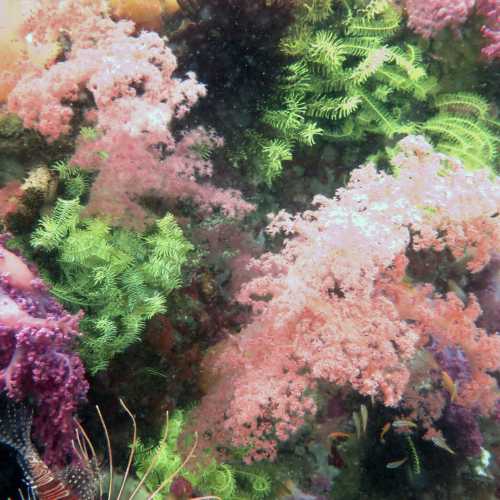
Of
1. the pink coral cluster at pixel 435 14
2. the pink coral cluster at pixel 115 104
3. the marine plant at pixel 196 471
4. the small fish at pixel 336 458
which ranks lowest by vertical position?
the marine plant at pixel 196 471

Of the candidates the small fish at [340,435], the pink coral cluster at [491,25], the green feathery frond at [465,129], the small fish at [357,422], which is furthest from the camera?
the green feathery frond at [465,129]

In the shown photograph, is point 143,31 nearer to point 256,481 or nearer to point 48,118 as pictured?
point 48,118

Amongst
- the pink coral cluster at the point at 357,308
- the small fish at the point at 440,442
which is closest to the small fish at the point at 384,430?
the small fish at the point at 440,442

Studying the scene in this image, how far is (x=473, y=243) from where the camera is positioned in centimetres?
377

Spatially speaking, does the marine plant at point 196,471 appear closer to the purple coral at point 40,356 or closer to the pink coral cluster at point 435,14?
the purple coral at point 40,356

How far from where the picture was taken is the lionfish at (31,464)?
2.42 metres

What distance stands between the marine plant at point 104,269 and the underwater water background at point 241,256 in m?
0.02

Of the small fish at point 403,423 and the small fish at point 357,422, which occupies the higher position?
the small fish at point 403,423

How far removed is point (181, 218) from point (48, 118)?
1.31m

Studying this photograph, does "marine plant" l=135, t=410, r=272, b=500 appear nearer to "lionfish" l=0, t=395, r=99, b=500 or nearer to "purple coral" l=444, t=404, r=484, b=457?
"lionfish" l=0, t=395, r=99, b=500

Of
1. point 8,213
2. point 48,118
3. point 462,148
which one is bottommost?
point 8,213

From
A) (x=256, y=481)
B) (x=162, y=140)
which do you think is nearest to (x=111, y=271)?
(x=162, y=140)

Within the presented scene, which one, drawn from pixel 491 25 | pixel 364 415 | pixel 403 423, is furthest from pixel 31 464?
pixel 491 25

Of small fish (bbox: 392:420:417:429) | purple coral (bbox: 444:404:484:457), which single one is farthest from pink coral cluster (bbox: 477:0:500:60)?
small fish (bbox: 392:420:417:429)
